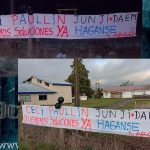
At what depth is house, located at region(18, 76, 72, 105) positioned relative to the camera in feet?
13.8

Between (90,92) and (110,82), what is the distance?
0.16m

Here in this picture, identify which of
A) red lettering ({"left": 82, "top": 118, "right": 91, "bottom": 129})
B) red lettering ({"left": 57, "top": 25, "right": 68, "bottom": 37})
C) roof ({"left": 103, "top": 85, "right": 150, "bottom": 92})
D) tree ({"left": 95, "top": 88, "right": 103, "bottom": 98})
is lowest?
red lettering ({"left": 82, "top": 118, "right": 91, "bottom": 129})

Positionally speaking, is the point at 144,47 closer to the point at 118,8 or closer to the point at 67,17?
the point at 118,8

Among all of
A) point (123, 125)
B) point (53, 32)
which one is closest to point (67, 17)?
point (53, 32)

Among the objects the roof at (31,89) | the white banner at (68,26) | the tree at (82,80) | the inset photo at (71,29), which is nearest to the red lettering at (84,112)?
the tree at (82,80)

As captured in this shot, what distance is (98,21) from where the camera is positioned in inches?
164

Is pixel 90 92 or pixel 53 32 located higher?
pixel 53 32

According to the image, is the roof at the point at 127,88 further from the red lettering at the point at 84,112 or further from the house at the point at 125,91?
the red lettering at the point at 84,112

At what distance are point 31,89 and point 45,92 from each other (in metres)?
0.10

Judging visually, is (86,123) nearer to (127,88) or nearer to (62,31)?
(127,88)

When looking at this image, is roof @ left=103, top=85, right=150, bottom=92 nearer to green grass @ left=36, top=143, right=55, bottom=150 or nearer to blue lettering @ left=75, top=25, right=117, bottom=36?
blue lettering @ left=75, top=25, right=117, bottom=36

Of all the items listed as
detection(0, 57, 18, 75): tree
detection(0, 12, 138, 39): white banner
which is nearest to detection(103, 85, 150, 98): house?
detection(0, 12, 138, 39): white banner

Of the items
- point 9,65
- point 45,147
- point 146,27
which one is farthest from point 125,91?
point 9,65

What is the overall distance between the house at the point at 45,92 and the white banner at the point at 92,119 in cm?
6
